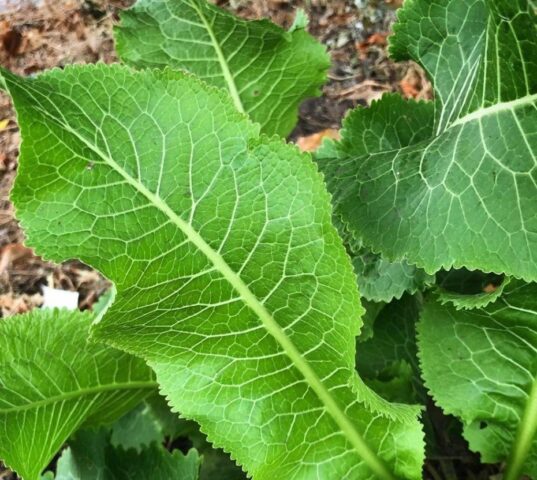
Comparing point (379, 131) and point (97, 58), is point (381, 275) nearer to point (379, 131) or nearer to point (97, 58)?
point (379, 131)

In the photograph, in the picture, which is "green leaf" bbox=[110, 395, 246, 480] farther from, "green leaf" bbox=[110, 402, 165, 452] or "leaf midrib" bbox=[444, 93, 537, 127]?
"leaf midrib" bbox=[444, 93, 537, 127]

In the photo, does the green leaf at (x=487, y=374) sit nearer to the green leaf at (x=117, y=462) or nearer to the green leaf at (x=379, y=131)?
the green leaf at (x=379, y=131)

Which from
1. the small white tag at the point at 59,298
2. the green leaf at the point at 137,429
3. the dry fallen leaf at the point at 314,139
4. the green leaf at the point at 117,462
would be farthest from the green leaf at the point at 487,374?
the small white tag at the point at 59,298

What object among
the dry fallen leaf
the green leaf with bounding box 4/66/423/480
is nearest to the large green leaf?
the green leaf with bounding box 4/66/423/480

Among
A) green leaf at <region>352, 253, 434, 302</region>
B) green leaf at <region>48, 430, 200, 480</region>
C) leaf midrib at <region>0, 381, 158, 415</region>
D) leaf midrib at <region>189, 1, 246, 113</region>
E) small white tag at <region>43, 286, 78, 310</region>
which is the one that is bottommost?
green leaf at <region>48, 430, 200, 480</region>

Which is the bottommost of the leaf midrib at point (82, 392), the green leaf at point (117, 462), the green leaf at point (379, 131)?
the green leaf at point (117, 462)

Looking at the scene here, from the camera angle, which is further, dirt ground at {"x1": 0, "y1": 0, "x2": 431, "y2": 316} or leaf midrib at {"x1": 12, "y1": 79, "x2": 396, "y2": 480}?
dirt ground at {"x1": 0, "y1": 0, "x2": 431, "y2": 316}

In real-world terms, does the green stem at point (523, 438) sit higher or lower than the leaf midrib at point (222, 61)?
lower
